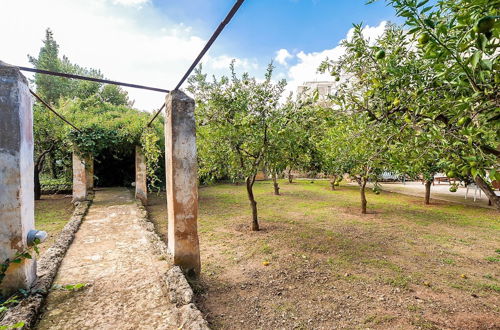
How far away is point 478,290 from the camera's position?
3.99m

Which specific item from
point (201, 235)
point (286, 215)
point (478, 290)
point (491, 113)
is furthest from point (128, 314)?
point (286, 215)

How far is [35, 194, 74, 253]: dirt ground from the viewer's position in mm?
6531

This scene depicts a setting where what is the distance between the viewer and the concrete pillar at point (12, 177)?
2893 millimetres

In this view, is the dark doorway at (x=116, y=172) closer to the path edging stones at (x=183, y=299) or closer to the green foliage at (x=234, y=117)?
the green foliage at (x=234, y=117)

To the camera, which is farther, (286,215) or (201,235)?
(286,215)

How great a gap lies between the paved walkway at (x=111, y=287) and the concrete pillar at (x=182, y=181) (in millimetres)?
421

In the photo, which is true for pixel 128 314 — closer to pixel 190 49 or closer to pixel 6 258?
pixel 6 258

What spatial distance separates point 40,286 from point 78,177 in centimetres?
760

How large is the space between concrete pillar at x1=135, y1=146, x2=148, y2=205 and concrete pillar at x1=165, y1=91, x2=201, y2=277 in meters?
6.73

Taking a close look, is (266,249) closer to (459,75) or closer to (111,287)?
(111,287)

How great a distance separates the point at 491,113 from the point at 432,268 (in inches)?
149

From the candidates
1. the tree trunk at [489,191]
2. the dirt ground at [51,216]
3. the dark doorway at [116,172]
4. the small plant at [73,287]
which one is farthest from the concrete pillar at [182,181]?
the dark doorway at [116,172]

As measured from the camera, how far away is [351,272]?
4566 mm

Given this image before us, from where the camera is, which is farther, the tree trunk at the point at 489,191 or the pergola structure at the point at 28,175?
the pergola structure at the point at 28,175
